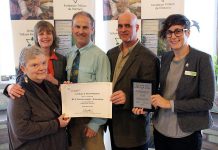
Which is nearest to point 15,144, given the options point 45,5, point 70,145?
point 70,145

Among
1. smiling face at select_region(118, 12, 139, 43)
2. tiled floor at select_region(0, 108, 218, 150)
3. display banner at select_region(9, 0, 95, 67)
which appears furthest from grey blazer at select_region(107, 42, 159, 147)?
tiled floor at select_region(0, 108, 218, 150)

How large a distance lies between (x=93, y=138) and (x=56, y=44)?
914 mm

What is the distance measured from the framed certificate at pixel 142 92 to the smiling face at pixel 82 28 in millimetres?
565

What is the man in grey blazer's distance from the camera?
212 cm

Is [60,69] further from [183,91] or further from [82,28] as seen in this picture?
[183,91]

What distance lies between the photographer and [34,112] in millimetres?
1801

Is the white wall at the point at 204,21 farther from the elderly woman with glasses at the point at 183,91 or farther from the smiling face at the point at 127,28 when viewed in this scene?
the elderly woman with glasses at the point at 183,91

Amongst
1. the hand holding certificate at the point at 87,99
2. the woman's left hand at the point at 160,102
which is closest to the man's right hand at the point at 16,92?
the hand holding certificate at the point at 87,99

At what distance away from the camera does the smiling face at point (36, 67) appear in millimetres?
1791

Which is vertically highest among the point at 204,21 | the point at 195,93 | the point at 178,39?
the point at 204,21

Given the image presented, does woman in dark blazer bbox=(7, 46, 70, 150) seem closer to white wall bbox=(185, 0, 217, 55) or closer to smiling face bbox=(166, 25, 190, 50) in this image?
smiling face bbox=(166, 25, 190, 50)

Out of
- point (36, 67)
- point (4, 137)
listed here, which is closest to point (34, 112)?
point (36, 67)

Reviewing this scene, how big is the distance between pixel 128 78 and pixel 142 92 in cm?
20

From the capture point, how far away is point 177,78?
1.99m
